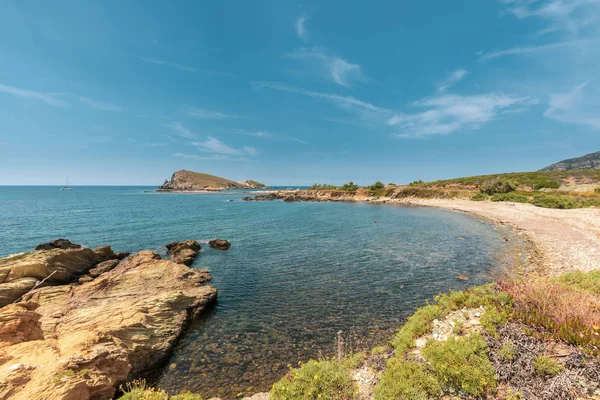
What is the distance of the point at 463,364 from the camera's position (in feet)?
23.1

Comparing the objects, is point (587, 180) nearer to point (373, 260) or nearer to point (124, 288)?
point (373, 260)

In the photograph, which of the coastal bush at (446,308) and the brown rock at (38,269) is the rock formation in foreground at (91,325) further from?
the coastal bush at (446,308)

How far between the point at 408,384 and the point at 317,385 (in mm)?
2708

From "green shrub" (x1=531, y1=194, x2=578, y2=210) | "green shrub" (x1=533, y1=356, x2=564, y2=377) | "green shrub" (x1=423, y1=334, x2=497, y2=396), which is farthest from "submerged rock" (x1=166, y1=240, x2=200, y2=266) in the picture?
"green shrub" (x1=531, y1=194, x2=578, y2=210)

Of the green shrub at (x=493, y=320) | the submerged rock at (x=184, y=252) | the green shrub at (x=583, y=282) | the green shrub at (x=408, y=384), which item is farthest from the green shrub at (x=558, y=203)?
the submerged rock at (x=184, y=252)

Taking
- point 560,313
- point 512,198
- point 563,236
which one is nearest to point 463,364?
point 560,313

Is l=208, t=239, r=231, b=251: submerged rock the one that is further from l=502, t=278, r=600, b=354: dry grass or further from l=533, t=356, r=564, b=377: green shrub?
l=533, t=356, r=564, b=377: green shrub

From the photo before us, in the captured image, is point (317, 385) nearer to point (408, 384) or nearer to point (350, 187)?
point (408, 384)

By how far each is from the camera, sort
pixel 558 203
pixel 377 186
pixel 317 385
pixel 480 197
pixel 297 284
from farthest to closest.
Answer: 1. pixel 377 186
2. pixel 480 197
3. pixel 558 203
4. pixel 297 284
5. pixel 317 385

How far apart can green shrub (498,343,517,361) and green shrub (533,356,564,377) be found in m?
0.52

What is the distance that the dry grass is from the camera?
7.21 meters

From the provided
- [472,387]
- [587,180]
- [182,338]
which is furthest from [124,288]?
[587,180]

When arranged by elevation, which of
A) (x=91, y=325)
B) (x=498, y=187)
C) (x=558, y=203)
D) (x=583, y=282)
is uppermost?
(x=498, y=187)

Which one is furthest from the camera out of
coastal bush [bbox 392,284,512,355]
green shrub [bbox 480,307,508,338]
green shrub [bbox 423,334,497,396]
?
coastal bush [bbox 392,284,512,355]
